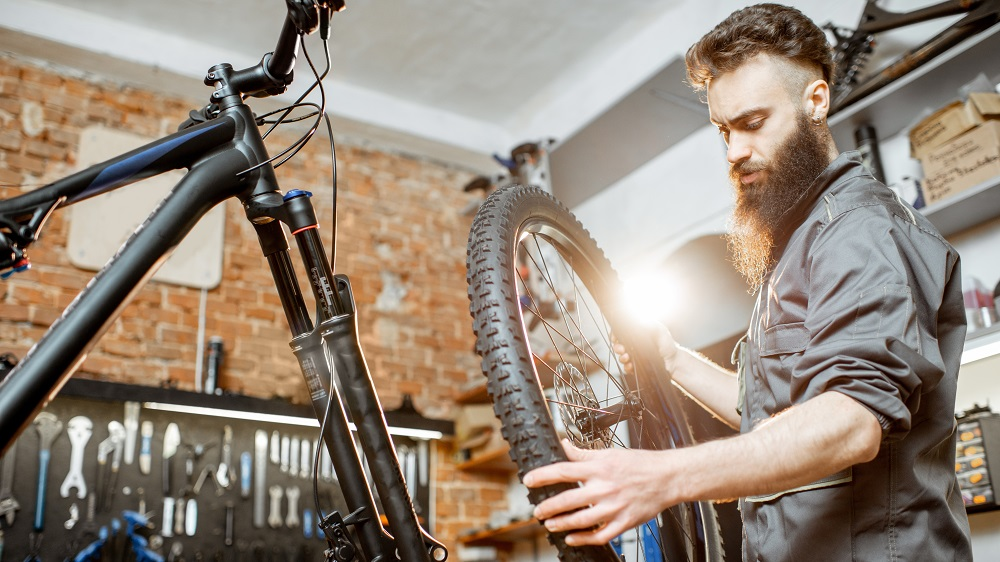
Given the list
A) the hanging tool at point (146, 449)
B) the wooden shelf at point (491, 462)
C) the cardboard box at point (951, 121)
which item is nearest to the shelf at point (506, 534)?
the wooden shelf at point (491, 462)

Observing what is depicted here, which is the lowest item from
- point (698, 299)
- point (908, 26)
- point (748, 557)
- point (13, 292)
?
point (748, 557)

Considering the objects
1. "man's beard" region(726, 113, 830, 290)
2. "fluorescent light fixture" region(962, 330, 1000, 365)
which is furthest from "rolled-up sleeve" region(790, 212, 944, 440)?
"fluorescent light fixture" region(962, 330, 1000, 365)

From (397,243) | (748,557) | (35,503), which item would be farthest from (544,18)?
(748,557)

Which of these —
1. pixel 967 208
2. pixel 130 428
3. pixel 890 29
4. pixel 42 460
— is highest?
pixel 890 29

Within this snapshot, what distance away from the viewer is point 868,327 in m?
0.99

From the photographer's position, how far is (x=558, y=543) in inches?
37.1

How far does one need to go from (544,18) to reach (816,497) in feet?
11.0

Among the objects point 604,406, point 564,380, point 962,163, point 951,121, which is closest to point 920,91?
point 951,121

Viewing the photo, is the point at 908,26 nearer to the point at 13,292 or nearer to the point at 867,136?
the point at 867,136

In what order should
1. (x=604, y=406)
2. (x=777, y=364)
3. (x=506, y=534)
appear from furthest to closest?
(x=506, y=534)
(x=604, y=406)
(x=777, y=364)

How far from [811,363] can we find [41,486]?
312 cm

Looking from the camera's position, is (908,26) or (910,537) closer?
(910,537)

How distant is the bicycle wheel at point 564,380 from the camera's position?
37.1 inches

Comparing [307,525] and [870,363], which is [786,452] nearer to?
[870,363]
